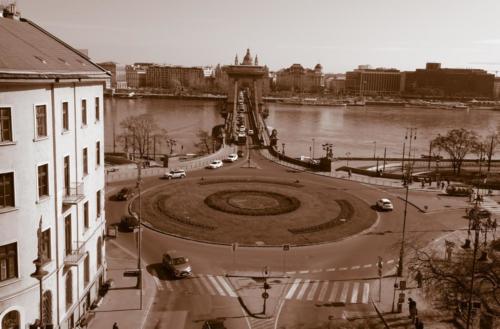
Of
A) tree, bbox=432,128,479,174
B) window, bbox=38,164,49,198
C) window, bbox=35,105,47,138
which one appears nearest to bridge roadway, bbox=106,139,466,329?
window, bbox=38,164,49,198

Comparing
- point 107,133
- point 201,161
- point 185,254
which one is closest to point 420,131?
point 107,133

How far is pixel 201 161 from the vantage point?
6688cm

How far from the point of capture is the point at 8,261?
17609 millimetres

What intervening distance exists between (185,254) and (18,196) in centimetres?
1663

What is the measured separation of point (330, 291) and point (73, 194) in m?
14.6

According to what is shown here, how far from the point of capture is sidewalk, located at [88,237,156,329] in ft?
77.8

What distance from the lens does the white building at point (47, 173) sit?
Result: 687 inches

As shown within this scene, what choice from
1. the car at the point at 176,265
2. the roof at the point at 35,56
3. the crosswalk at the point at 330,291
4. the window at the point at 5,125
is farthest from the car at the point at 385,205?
the window at the point at 5,125

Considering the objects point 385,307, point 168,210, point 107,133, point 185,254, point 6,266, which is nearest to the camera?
point 6,266

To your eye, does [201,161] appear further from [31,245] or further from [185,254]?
[31,245]

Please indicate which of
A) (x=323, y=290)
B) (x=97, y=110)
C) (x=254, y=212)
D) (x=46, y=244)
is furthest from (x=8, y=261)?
(x=254, y=212)

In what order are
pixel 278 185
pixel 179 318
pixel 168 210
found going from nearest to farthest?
pixel 179 318, pixel 168 210, pixel 278 185

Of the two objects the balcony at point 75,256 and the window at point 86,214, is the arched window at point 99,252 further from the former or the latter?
the balcony at point 75,256

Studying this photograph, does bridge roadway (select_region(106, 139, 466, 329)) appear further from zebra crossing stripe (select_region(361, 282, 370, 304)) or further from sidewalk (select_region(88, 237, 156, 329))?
sidewalk (select_region(88, 237, 156, 329))
